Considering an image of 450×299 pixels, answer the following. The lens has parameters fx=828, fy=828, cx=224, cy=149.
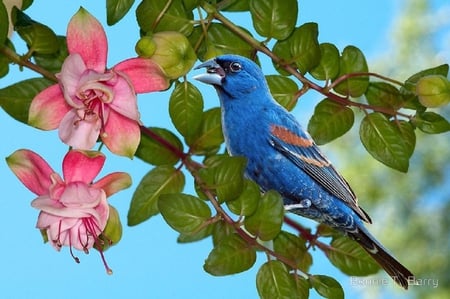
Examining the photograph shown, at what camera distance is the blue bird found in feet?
1.80

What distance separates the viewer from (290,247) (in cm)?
67

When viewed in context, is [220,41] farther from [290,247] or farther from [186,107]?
[290,247]

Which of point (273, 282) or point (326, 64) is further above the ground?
point (326, 64)

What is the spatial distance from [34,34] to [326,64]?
0.76 ft

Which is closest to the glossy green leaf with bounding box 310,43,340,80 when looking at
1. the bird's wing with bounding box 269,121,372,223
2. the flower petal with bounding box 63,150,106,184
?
the bird's wing with bounding box 269,121,372,223

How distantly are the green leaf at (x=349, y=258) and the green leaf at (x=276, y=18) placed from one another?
0.18m

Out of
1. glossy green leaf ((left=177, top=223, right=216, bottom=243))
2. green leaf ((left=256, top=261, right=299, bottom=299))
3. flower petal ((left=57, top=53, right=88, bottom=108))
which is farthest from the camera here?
glossy green leaf ((left=177, top=223, right=216, bottom=243))

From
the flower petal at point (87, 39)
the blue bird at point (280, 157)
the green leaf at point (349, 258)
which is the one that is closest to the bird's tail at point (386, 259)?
the blue bird at point (280, 157)

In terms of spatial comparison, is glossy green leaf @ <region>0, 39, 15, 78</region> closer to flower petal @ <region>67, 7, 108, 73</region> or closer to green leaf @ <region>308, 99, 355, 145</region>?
flower petal @ <region>67, 7, 108, 73</region>

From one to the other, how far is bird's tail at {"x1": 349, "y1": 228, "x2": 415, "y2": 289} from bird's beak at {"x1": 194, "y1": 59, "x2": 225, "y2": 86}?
0.14 m

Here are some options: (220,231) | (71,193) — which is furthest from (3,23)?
(220,231)

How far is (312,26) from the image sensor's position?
0.64m

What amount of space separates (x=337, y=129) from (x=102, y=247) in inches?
8.9

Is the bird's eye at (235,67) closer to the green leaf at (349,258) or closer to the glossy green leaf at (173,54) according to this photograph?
the glossy green leaf at (173,54)
